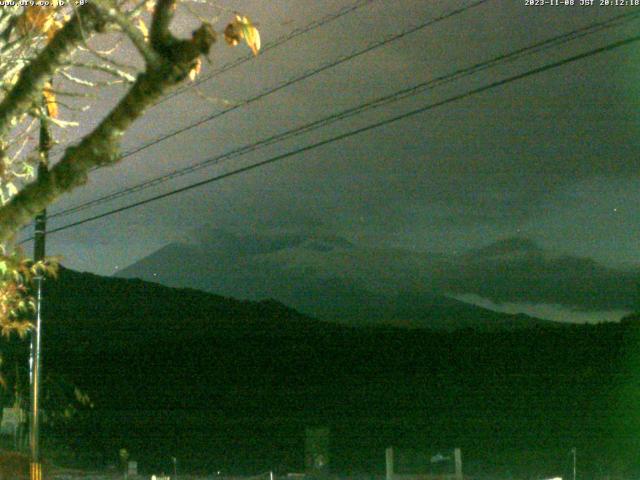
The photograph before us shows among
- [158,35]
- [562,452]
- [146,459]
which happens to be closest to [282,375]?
[146,459]

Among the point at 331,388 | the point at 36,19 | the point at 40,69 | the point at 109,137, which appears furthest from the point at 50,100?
the point at 331,388

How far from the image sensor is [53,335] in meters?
47.0

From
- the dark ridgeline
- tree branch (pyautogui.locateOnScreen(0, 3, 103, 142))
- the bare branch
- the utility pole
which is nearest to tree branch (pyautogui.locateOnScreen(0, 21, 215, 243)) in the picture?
the bare branch

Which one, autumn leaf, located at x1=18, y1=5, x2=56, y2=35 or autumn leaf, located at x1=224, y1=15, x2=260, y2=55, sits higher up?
autumn leaf, located at x1=18, y1=5, x2=56, y2=35

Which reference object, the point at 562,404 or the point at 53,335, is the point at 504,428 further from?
the point at 53,335

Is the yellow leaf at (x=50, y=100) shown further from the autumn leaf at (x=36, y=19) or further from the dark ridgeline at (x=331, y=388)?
the dark ridgeline at (x=331, y=388)

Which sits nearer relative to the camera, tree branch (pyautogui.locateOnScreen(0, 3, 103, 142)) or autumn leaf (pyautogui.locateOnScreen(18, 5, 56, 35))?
tree branch (pyautogui.locateOnScreen(0, 3, 103, 142))

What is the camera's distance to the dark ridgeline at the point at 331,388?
34.9m

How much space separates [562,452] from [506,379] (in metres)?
8.20

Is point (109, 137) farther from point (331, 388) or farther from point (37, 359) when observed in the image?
point (331, 388)

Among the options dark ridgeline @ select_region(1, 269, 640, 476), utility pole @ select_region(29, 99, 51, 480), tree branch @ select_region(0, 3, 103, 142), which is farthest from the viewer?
dark ridgeline @ select_region(1, 269, 640, 476)

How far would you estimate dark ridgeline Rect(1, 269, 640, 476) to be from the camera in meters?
34.9

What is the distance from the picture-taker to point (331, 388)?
42.1m

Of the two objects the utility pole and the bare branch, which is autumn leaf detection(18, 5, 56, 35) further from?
the utility pole
